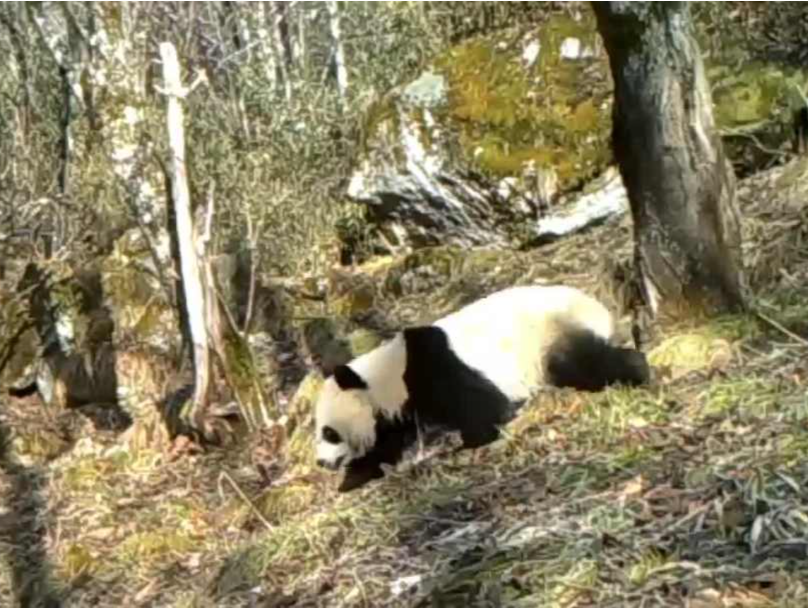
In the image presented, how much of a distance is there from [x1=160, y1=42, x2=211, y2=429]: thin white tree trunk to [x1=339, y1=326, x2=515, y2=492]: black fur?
1.33 meters

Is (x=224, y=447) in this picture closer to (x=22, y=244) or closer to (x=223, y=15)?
(x=22, y=244)

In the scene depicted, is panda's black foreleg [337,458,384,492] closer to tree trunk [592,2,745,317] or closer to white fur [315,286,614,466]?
white fur [315,286,614,466]

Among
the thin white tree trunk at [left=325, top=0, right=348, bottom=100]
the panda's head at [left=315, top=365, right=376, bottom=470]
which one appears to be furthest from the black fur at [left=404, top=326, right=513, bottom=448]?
the thin white tree trunk at [left=325, top=0, right=348, bottom=100]

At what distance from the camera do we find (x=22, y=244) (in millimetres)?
11023

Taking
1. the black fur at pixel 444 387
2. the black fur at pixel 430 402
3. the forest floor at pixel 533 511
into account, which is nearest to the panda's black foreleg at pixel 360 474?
the black fur at pixel 430 402

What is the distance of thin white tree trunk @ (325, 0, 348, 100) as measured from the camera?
17.8 metres

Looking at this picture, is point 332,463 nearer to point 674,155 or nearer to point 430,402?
point 430,402

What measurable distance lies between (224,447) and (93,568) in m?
1.16

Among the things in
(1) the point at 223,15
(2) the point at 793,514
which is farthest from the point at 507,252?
(1) the point at 223,15

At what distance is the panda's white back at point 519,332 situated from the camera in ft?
20.6

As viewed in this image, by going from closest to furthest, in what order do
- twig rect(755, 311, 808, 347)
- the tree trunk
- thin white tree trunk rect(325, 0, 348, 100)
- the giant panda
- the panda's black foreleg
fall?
twig rect(755, 311, 808, 347) < the tree trunk < the panda's black foreleg < the giant panda < thin white tree trunk rect(325, 0, 348, 100)

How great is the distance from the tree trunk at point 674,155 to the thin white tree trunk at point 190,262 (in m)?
2.64

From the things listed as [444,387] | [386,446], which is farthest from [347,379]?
[444,387]

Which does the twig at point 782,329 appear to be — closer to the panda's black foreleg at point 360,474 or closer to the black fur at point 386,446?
the black fur at point 386,446
